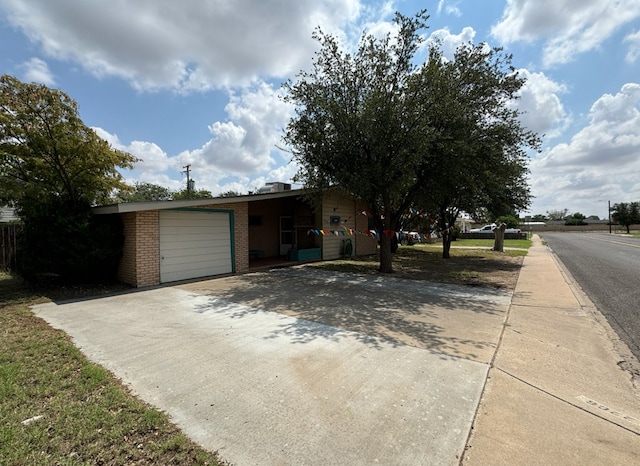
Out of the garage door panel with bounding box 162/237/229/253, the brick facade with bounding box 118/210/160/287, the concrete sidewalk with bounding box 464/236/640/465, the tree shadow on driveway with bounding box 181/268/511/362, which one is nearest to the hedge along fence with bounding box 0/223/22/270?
the brick facade with bounding box 118/210/160/287

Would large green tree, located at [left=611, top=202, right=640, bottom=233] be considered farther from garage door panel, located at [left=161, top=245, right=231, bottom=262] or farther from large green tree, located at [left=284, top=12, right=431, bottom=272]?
garage door panel, located at [left=161, top=245, right=231, bottom=262]

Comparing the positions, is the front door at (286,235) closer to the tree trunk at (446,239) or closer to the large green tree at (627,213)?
the tree trunk at (446,239)

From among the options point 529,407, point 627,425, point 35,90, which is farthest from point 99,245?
point 627,425

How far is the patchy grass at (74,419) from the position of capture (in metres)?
2.18

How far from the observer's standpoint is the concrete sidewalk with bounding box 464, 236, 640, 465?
7.43 ft

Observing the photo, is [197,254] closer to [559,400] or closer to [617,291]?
[559,400]

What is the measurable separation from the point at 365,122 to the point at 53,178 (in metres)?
9.47

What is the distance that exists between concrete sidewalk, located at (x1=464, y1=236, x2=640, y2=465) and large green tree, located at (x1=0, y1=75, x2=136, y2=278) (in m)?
8.99

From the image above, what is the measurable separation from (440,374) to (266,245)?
12268 mm

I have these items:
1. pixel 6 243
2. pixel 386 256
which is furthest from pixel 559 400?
pixel 6 243

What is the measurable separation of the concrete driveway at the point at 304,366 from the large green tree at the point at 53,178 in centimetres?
181

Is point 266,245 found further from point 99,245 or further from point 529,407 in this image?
point 529,407

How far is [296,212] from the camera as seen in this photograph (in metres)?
15.1

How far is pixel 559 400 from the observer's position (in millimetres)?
2975
